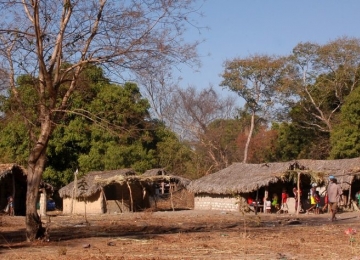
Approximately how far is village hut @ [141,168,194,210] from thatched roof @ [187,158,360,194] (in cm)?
116

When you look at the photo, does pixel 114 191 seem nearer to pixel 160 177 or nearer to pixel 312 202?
pixel 160 177

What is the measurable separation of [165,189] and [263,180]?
13.0 m

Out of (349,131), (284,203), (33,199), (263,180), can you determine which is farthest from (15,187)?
(33,199)

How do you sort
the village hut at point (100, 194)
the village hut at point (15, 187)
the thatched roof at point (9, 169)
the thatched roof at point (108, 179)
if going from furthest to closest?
the village hut at point (100, 194)
the thatched roof at point (108, 179)
the village hut at point (15, 187)
the thatched roof at point (9, 169)

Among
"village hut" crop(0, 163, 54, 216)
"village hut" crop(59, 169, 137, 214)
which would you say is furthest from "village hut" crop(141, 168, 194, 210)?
"village hut" crop(0, 163, 54, 216)

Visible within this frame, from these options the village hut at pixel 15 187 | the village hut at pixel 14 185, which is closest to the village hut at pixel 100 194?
the village hut at pixel 15 187

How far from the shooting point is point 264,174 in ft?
108

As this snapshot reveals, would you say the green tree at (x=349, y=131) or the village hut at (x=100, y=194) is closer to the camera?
the village hut at (x=100, y=194)

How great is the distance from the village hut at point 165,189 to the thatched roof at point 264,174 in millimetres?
1162

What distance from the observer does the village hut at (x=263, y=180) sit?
31.5 metres

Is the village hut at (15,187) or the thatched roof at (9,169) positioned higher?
the thatched roof at (9,169)

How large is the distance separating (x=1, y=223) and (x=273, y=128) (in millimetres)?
30677

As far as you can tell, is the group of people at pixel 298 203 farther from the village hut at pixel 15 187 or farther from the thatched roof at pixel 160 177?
the village hut at pixel 15 187

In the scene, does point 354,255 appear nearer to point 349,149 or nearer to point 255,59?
point 349,149
